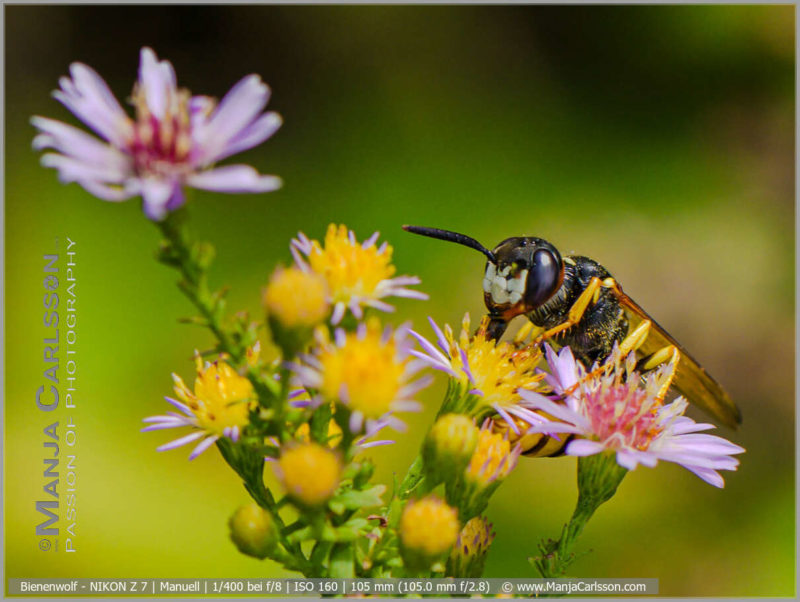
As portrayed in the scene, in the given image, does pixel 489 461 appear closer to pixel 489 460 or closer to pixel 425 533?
pixel 489 460

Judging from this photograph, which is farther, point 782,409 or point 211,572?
point 782,409

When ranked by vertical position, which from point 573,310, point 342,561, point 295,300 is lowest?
point 342,561

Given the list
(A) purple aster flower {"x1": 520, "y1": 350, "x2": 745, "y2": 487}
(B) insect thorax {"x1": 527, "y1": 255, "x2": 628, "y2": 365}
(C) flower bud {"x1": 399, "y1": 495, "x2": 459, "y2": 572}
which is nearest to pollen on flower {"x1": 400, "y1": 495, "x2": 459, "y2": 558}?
(C) flower bud {"x1": 399, "y1": 495, "x2": 459, "y2": 572}

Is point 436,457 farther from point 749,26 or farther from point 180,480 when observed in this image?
point 749,26

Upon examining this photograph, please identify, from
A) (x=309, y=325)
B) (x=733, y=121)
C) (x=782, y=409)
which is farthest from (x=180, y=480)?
(x=733, y=121)

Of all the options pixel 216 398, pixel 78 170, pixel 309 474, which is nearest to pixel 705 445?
pixel 309 474

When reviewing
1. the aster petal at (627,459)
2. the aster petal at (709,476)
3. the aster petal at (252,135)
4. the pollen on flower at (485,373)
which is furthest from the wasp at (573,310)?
the aster petal at (252,135)

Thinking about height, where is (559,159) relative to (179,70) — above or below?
below
